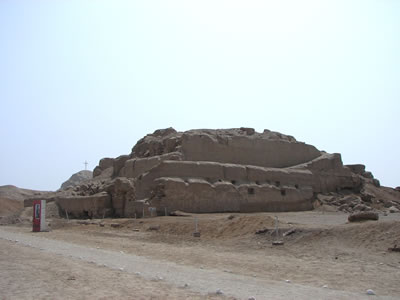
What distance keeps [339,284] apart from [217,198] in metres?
15.9

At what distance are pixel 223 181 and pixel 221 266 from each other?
1463 centimetres

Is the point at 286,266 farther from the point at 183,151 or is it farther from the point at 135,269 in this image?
the point at 183,151

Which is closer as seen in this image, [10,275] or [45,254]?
[10,275]

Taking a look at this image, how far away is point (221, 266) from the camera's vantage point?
9023mm

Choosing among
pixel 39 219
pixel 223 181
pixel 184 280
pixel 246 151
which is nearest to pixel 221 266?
pixel 184 280

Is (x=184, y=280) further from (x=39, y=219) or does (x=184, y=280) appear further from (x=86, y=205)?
(x=86, y=205)

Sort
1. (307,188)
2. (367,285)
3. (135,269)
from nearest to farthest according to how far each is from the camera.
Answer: (367,285)
(135,269)
(307,188)

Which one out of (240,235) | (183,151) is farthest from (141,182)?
(240,235)

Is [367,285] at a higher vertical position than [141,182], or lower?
lower

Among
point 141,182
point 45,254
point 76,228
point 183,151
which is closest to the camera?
point 45,254

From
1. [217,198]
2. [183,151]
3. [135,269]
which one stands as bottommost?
[135,269]

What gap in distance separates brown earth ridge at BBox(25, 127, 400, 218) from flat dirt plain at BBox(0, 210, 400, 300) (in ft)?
23.2

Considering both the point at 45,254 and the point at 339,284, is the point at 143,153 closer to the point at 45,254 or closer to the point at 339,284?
the point at 45,254

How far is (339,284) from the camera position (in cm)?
677
